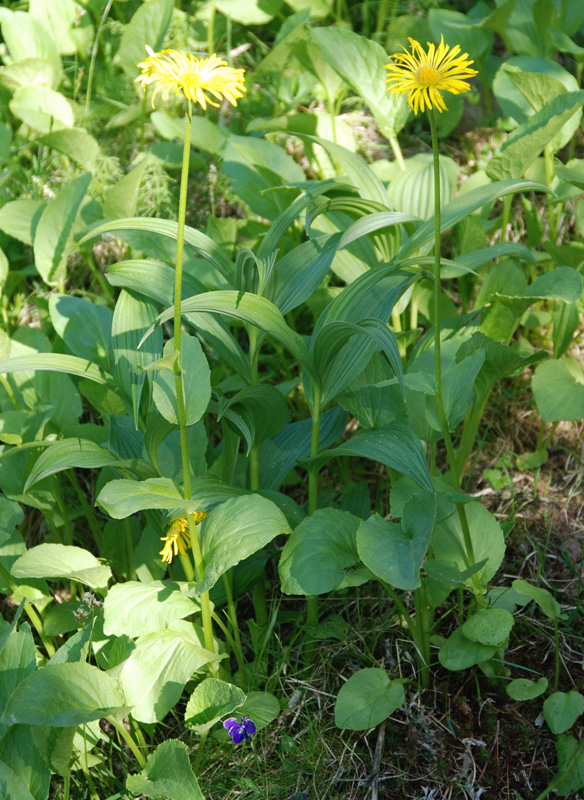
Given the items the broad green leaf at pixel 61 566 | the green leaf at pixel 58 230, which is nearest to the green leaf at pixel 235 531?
the broad green leaf at pixel 61 566

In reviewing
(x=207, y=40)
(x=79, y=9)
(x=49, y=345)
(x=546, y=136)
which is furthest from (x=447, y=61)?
(x=79, y=9)

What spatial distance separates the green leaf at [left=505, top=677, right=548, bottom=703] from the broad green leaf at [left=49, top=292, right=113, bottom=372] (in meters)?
1.15

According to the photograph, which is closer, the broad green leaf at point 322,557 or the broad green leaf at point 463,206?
the broad green leaf at point 322,557

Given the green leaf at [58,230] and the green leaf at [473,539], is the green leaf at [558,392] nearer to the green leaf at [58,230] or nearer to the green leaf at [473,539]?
the green leaf at [473,539]

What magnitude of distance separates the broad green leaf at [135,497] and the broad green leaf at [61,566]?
0.26 meters

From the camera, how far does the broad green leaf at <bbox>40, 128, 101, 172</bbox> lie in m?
2.31

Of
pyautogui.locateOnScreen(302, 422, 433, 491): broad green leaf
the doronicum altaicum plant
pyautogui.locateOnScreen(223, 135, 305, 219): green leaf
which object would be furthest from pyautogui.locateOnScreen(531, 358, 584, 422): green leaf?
pyautogui.locateOnScreen(223, 135, 305, 219): green leaf

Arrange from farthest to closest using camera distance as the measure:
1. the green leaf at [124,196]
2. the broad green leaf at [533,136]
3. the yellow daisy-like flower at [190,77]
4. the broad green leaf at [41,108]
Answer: the broad green leaf at [41,108], the green leaf at [124,196], the broad green leaf at [533,136], the yellow daisy-like flower at [190,77]

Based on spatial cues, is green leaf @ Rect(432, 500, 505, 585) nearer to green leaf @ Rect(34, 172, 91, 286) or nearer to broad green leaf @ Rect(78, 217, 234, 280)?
broad green leaf @ Rect(78, 217, 234, 280)

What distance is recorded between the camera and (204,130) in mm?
2441

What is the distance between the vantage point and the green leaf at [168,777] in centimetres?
135

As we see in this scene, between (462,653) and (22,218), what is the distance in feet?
5.86

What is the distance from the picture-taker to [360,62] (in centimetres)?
230

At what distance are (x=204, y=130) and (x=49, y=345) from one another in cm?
88
